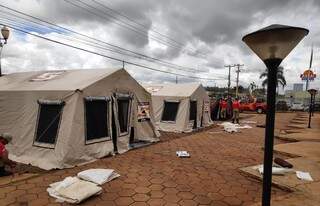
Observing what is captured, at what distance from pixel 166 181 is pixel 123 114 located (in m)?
3.96

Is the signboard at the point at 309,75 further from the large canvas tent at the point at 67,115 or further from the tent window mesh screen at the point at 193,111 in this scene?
the large canvas tent at the point at 67,115

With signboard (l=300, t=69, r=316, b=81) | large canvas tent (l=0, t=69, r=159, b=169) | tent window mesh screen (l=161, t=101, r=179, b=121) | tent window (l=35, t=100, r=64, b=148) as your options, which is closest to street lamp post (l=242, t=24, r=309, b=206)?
large canvas tent (l=0, t=69, r=159, b=169)

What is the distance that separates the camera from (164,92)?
1465 centimetres

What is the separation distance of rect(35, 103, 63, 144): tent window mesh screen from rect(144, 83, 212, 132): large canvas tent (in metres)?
7.20

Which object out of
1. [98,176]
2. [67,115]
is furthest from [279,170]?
[67,115]

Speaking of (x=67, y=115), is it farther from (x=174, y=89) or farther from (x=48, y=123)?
(x=174, y=89)

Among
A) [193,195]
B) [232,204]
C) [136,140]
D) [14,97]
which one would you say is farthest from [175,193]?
[14,97]

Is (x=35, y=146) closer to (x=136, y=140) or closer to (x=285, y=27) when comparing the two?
(x=136, y=140)

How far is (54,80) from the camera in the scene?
855 cm

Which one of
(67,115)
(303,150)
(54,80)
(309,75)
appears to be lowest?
(303,150)

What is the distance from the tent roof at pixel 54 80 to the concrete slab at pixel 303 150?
21.2 ft

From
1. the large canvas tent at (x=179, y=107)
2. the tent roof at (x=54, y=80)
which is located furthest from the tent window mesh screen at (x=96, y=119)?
the large canvas tent at (x=179, y=107)

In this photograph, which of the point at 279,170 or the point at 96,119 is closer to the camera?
the point at 279,170

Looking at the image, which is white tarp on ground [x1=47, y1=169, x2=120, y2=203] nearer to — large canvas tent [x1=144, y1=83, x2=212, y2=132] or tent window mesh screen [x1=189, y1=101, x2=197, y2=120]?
large canvas tent [x1=144, y1=83, x2=212, y2=132]
